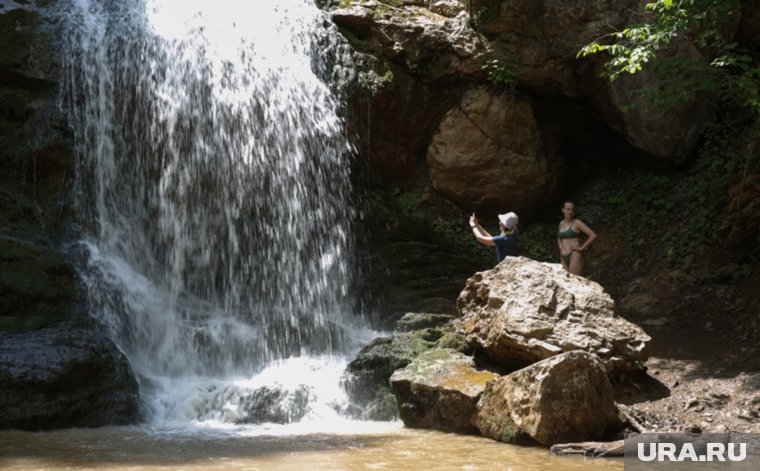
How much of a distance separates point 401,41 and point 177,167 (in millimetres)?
4101

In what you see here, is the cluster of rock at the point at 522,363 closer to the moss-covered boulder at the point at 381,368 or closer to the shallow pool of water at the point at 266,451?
the moss-covered boulder at the point at 381,368

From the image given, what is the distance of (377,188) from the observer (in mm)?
12016

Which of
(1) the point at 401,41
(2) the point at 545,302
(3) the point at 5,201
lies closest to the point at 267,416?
(2) the point at 545,302

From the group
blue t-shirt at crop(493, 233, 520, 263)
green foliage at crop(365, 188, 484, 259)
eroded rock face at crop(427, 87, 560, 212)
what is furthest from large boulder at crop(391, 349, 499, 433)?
eroded rock face at crop(427, 87, 560, 212)

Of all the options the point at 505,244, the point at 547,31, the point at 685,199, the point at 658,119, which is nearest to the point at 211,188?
the point at 505,244

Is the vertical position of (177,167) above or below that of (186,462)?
above

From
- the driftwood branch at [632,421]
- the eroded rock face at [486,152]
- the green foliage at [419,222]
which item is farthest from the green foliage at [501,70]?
the driftwood branch at [632,421]

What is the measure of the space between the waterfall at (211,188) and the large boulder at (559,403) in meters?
2.69

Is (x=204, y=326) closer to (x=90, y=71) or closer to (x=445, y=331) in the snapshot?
(x=445, y=331)

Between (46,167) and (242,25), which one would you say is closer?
(46,167)

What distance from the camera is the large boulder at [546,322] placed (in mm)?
6652

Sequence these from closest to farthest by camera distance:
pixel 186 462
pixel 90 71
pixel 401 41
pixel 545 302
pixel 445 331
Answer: pixel 186 462 < pixel 545 302 < pixel 445 331 < pixel 90 71 < pixel 401 41

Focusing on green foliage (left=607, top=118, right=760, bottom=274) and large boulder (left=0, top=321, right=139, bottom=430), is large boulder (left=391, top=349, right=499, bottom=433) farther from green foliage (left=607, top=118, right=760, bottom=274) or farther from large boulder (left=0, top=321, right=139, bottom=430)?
green foliage (left=607, top=118, right=760, bottom=274)

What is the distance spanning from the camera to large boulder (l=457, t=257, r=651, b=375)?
21.8 feet
